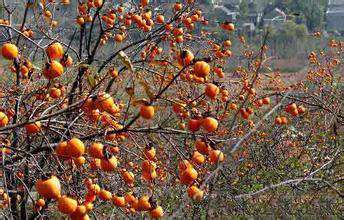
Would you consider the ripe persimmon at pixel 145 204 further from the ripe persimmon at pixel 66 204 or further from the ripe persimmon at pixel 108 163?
the ripe persimmon at pixel 66 204

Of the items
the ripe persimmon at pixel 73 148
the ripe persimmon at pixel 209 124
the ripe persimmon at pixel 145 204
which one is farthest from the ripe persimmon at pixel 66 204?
the ripe persimmon at pixel 209 124

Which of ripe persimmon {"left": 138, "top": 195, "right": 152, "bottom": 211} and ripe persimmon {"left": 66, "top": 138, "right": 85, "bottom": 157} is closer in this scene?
ripe persimmon {"left": 66, "top": 138, "right": 85, "bottom": 157}

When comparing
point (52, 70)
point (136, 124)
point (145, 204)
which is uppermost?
point (52, 70)

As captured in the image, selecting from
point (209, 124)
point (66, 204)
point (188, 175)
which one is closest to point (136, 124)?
point (188, 175)

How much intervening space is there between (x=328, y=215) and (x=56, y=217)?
3282 millimetres

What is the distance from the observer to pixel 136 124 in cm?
453

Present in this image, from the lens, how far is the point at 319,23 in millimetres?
46219

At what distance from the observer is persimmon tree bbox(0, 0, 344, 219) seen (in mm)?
2000

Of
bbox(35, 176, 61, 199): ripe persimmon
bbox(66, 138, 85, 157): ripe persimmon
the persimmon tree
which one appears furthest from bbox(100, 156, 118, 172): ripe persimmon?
bbox(35, 176, 61, 199): ripe persimmon

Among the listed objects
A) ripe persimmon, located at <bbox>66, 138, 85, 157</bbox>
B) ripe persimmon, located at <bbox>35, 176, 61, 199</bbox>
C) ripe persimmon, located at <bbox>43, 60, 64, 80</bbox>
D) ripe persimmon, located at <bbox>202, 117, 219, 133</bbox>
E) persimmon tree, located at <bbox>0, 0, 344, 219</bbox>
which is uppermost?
ripe persimmon, located at <bbox>43, 60, 64, 80</bbox>

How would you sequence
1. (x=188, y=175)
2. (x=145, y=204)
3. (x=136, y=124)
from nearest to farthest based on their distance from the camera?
(x=188, y=175), (x=145, y=204), (x=136, y=124)

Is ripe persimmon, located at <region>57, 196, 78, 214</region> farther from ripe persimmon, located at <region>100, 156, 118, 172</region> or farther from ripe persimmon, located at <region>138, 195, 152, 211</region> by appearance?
ripe persimmon, located at <region>138, 195, 152, 211</region>

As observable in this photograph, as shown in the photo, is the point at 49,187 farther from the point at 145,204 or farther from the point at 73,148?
the point at 145,204

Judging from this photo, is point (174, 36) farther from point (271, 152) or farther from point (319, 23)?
point (319, 23)
